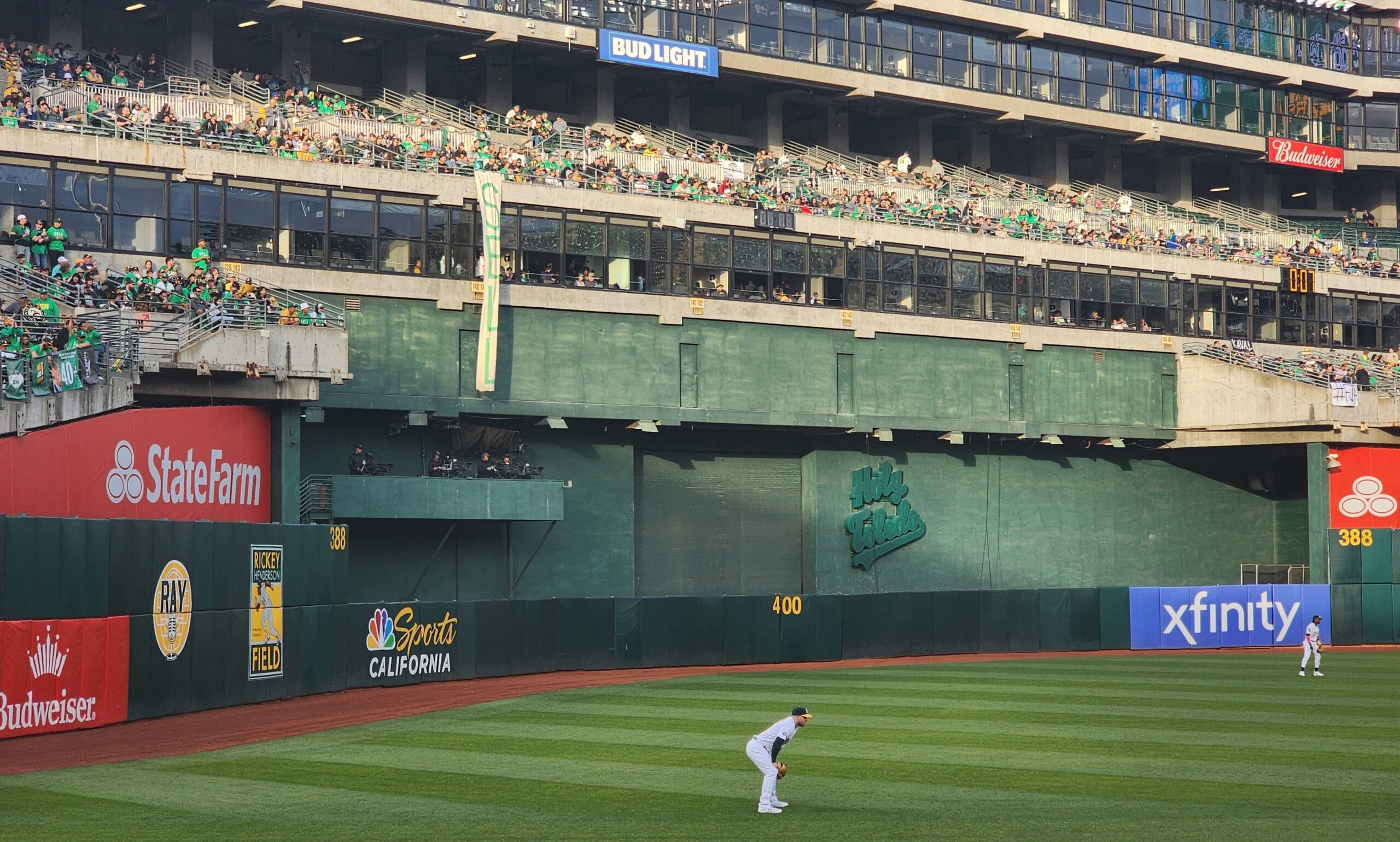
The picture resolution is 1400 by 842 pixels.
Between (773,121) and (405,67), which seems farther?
(773,121)

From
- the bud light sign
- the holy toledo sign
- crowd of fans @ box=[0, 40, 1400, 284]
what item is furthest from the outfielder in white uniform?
crowd of fans @ box=[0, 40, 1400, 284]

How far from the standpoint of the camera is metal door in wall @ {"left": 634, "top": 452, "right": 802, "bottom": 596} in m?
51.8

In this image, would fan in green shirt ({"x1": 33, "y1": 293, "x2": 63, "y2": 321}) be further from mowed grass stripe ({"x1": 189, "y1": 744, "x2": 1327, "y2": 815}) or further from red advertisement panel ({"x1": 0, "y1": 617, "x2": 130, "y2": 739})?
mowed grass stripe ({"x1": 189, "y1": 744, "x2": 1327, "y2": 815})

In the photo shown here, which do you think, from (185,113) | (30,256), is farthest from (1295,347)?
(30,256)

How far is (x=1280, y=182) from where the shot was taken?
74312mm

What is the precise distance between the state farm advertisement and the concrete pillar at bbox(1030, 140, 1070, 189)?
39154mm

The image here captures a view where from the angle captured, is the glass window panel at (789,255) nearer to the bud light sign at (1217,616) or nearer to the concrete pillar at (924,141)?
the concrete pillar at (924,141)

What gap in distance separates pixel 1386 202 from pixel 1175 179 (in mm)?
11775

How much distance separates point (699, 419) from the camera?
165 ft

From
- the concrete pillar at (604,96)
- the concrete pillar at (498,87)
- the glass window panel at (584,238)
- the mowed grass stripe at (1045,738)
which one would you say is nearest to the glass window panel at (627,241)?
the glass window panel at (584,238)

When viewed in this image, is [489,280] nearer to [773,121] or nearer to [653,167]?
[653,167]

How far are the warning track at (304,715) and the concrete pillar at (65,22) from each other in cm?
2264

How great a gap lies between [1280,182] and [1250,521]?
64.6 ft

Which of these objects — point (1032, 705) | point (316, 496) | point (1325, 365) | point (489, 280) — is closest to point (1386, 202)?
point (1325, 365)
